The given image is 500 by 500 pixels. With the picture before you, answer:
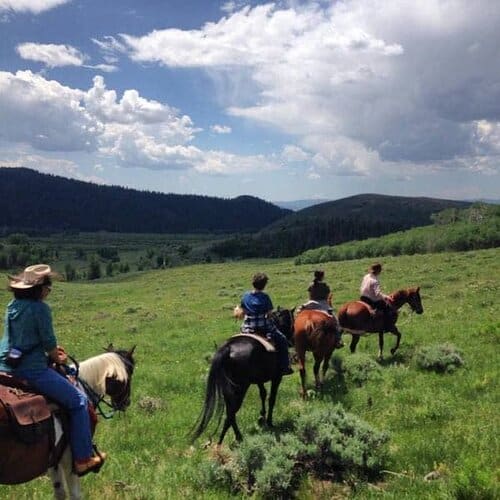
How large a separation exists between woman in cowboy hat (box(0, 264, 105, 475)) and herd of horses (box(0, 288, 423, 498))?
27 centimetres

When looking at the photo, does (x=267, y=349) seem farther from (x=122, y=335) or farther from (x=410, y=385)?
(x=122, y=335)

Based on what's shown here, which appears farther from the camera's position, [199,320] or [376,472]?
[199,320]

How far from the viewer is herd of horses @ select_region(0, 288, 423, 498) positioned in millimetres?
6268

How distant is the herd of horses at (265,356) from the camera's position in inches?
387

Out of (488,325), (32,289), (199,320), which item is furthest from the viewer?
(199,320)

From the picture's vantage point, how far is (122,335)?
90.0ft

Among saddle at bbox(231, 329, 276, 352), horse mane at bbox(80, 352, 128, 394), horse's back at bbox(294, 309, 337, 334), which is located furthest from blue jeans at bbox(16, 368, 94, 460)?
horse's back at bbox(294, 309, 337, 334)

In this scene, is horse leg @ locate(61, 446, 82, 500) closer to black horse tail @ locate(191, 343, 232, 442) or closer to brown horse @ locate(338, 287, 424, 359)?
black horse tail @ locate(191, 343, 232, 442)

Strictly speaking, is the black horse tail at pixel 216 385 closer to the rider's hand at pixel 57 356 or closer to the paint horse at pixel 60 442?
the paint horse at pixel 60 442

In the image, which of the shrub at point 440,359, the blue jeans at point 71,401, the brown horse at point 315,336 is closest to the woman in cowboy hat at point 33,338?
the blue jeans at point 71,401

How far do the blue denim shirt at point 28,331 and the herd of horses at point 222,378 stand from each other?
0.41 metres

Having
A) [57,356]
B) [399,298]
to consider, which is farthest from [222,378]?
[399,298]

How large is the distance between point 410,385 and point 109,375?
8.00 m

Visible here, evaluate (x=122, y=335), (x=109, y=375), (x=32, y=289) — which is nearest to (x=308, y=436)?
(x=109, y=375)
